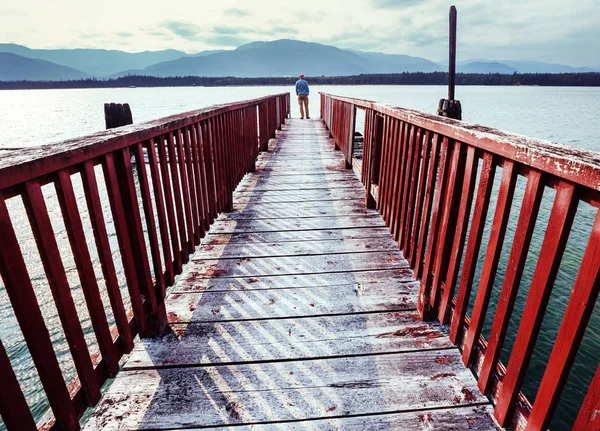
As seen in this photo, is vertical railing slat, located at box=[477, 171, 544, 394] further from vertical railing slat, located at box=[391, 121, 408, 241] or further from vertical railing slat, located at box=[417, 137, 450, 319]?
vertical railing slat, located at box=[391, 121, 408, 241]

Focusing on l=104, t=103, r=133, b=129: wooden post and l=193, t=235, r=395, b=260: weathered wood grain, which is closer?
l=193, t=235, r=395, b=260: weathered wood grain

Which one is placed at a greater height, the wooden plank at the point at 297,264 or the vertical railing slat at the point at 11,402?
the vertical railing slat at the point at 11,402

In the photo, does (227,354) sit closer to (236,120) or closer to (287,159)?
(236,120)

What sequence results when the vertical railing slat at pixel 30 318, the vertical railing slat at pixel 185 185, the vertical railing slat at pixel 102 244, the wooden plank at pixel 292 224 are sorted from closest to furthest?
the vertical railing slat at pixel 30 318 → the vertical railing slat at pixel 102 244 → the vertical railing slat at pixel 185 185 → the wooden plank at pixel 292 224

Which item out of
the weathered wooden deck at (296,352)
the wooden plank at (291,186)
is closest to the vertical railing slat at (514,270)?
the weathered wooden deck at (296,352)

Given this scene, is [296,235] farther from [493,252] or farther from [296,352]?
[493,252]

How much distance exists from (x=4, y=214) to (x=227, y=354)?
158cm

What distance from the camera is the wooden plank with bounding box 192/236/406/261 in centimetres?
393

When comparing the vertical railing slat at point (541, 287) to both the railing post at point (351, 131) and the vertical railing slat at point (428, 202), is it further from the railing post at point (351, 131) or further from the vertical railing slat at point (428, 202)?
the railing post at point (351, 131)

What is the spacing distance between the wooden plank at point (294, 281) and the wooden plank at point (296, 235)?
2.85 feet

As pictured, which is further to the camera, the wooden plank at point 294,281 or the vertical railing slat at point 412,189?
the wooden plank at point 294,281

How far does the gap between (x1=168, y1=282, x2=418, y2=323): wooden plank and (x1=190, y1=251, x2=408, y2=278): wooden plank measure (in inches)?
13.1

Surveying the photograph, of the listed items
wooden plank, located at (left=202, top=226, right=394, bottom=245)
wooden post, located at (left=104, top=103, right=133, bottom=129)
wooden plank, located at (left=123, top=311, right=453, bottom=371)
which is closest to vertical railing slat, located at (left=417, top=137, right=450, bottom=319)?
wooden plank, located at (left=123, top=311, right=453, bottom=371)

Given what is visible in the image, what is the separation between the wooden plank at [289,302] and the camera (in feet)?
9.45
